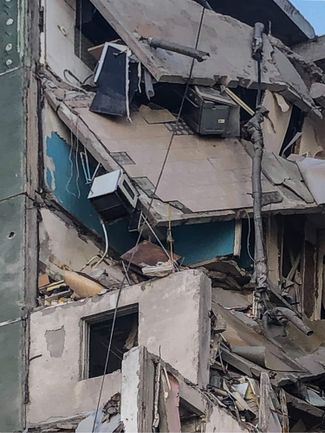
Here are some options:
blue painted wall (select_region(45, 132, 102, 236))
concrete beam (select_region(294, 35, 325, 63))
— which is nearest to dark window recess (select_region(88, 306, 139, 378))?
blue painted wall (select_region(45, 132, 102, 236))

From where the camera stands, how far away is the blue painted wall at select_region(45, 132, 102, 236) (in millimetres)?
18438

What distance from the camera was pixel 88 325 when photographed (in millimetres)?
16734

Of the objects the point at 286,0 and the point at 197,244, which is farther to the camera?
the point at 286,0

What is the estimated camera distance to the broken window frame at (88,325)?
16344mm

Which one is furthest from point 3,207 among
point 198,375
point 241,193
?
point 198,375

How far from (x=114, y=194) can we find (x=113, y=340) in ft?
6.42

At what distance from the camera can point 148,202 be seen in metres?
17.5

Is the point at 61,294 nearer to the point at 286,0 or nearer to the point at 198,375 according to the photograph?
the point at 198,375

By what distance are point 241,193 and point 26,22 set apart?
4.05m

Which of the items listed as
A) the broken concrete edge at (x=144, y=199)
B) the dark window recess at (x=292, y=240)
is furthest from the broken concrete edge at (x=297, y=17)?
the broken concrete edge at (x=144, y=199)

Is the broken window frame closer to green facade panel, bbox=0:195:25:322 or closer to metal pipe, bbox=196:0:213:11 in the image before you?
green facade panel, bbox=0:195:25:322

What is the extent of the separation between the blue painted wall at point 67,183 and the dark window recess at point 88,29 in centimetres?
183

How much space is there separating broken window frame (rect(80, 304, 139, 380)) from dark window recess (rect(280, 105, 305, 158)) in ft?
18.2

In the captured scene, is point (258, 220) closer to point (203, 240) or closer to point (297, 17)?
point (203, 240)
